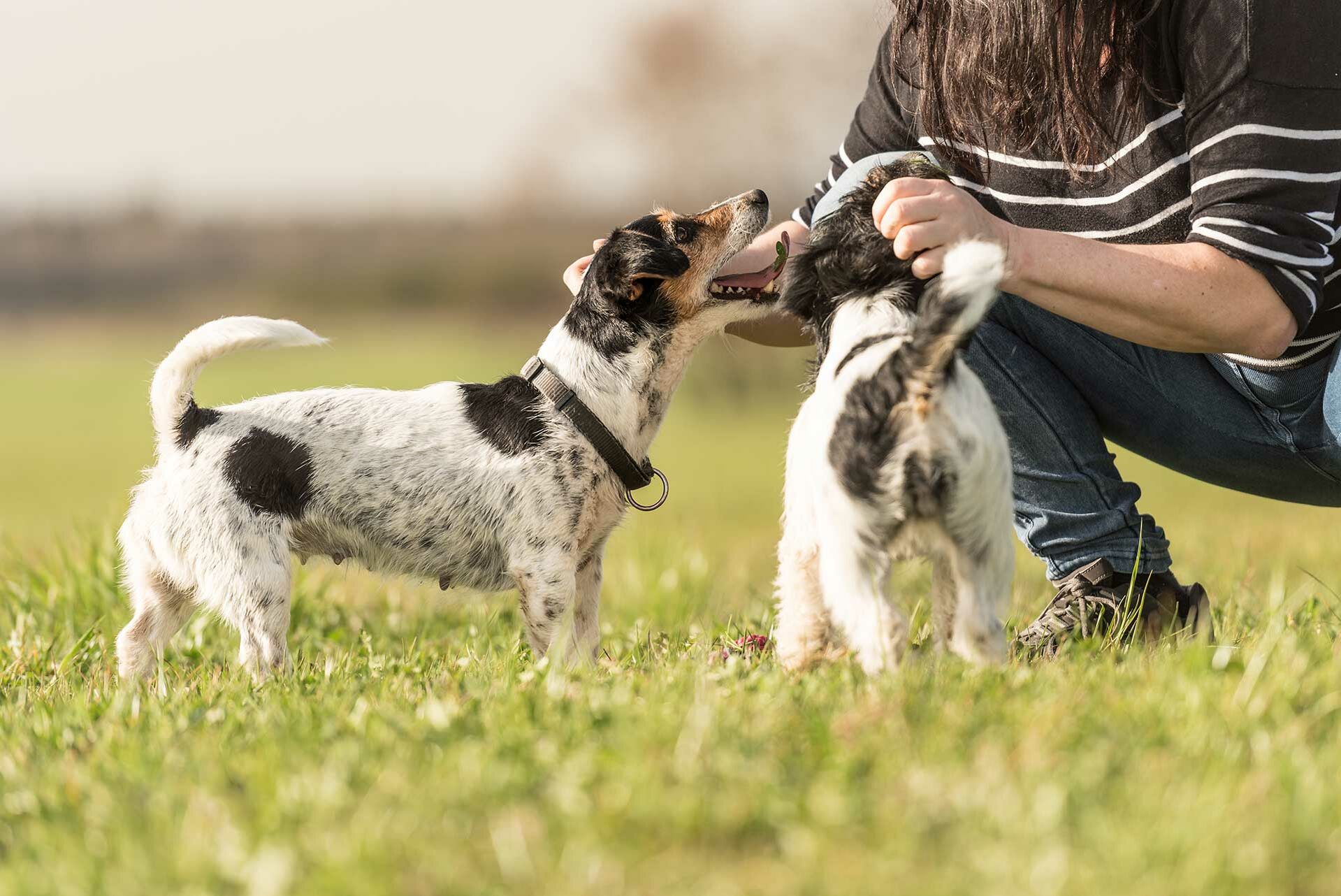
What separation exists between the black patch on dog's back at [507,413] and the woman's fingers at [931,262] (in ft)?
4.94

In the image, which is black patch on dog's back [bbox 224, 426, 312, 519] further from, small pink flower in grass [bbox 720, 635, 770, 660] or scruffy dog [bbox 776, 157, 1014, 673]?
scruffy dog [bbox 776, 157, 1014, 673]

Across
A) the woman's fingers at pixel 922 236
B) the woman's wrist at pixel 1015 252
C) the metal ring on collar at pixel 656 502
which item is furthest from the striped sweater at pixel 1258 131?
the metal ring on collar at pixel 656 502

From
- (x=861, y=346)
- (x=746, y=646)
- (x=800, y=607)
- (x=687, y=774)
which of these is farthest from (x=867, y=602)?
(x=746, y=646)

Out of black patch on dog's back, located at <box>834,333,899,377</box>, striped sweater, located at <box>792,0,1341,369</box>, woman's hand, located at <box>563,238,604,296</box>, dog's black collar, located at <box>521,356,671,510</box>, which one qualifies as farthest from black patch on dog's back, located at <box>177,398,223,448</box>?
striped sweater, located at <box>792,0,1341,369</box>

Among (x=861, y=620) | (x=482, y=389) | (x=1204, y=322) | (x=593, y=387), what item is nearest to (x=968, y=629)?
(x=861, y=620)

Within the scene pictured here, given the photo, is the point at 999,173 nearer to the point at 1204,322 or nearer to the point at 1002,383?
the point at 1002,383

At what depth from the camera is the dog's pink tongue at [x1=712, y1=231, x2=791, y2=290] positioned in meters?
4.12

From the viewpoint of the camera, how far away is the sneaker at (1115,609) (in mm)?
3699

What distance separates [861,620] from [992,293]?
800mm

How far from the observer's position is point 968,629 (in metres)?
2.84

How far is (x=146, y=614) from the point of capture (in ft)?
12.9

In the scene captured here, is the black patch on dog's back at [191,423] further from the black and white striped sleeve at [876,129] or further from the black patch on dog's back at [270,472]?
the black and white striped sleeve at [876,129]

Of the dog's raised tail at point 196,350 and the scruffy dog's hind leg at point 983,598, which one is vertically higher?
the dog's raised tail at point 196,350

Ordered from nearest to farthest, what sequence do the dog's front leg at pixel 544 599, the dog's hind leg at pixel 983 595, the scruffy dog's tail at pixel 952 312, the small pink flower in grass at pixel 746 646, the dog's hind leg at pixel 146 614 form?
the scruffy dog's tail at pixel 952 312 < the dog's hind leg at pixel 983 595 < the small pink flower in grass at pixel 746 646 < the dog's front leg at pixel 544 599 < the dog's hind leg at pixel 146 614
